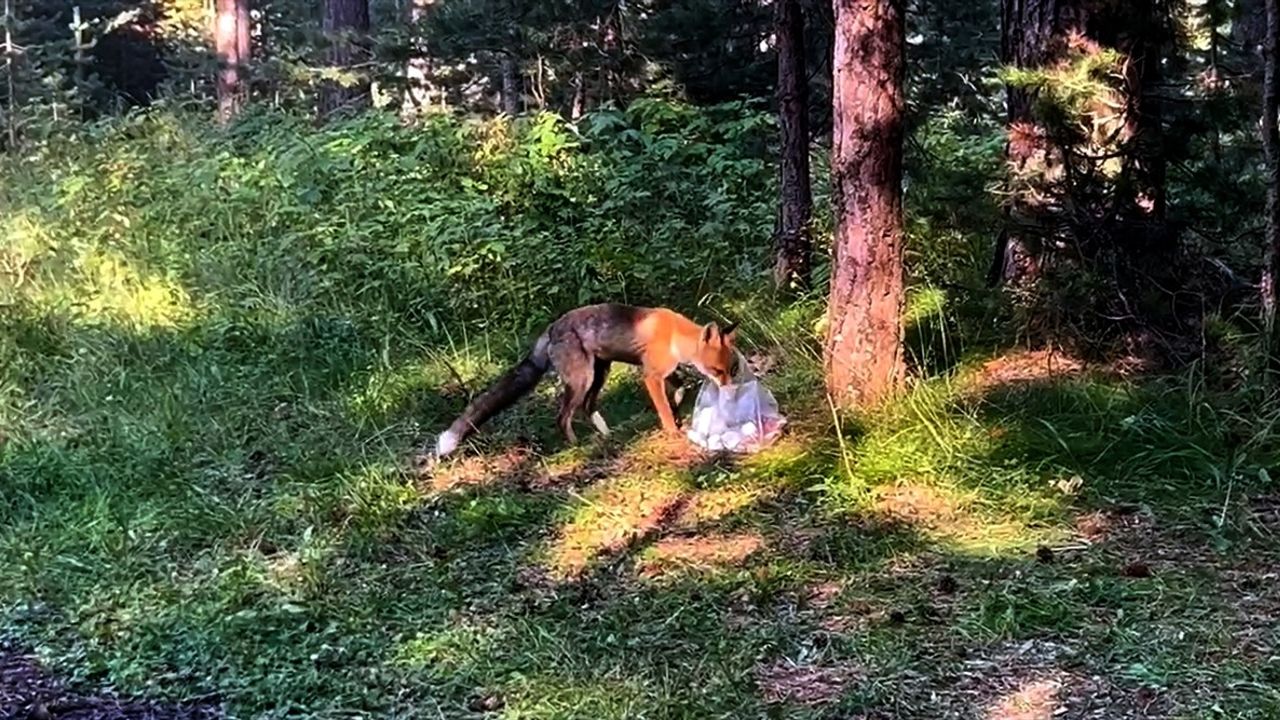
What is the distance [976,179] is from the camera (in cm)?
650

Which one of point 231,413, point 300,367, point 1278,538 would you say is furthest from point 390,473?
point 1278,538

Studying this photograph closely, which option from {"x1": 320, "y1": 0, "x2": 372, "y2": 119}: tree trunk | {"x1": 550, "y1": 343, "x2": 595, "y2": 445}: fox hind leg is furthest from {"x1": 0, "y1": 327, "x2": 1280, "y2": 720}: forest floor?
{"x1": 320, "y1": 0, "x2": 372, "y2": 119}: tree trunk

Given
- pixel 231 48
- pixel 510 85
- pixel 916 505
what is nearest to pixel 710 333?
pixel 916 505

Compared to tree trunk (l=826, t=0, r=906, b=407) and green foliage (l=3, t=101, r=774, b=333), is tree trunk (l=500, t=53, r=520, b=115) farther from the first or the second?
tree trunk (l=826, t=0, r=906, b=407)

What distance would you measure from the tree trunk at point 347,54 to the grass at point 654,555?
907 centimetres

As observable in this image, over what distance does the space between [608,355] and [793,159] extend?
8.31 feet

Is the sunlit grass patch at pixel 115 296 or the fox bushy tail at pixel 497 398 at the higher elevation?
the sunlit grass patch at pixel 115 296

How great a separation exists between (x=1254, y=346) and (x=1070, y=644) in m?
2.47

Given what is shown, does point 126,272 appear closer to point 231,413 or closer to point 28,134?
point 231,413

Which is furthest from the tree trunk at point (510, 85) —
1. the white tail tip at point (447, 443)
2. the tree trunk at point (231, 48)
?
the white tail tip at point (447, 443)

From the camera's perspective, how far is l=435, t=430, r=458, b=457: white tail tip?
5.88 m

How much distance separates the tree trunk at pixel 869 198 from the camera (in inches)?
221

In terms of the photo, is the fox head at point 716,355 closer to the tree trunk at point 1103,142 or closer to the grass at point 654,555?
the grass at point 654,555

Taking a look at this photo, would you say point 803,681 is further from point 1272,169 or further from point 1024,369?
point 1272,169
